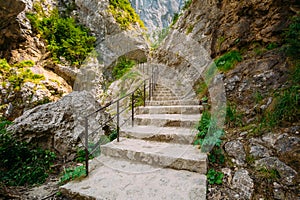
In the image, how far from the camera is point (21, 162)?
2521mm

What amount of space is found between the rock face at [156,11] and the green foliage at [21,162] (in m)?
25.9

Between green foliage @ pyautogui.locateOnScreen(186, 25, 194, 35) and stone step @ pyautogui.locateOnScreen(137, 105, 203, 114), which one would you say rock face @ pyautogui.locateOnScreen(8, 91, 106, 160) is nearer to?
stone step @ pyautogui.locateOnScreen(137, 105, 203, 114)

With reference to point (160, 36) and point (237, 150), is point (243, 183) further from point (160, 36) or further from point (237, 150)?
point (160, 36)

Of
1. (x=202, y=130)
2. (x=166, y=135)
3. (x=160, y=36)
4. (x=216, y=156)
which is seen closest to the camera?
(x=216, y=156)

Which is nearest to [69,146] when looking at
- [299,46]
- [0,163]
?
[0,163]

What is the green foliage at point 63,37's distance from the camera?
7602mm

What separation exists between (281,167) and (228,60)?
2.63 m

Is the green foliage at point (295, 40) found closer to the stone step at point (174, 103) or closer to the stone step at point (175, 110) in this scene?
the stone step at point (175, 110)

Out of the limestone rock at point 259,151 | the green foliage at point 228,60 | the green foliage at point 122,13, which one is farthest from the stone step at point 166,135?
the green foliage at point 122,13

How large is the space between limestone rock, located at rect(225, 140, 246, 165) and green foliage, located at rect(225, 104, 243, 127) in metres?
0.41

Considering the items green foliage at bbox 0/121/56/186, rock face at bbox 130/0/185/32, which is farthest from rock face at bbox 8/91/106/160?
rock face at bbox 130/0/185/32

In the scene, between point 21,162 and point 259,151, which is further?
point 21,162

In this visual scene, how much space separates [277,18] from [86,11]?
1089 centimetres

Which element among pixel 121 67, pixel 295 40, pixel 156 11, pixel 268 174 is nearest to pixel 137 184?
pixel 268 174
